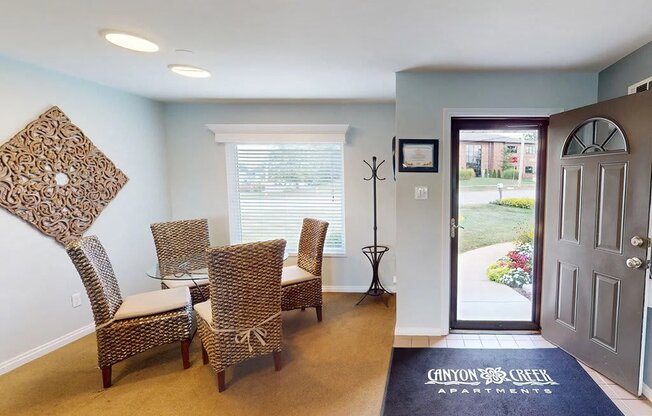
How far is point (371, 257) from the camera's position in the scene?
380 cm

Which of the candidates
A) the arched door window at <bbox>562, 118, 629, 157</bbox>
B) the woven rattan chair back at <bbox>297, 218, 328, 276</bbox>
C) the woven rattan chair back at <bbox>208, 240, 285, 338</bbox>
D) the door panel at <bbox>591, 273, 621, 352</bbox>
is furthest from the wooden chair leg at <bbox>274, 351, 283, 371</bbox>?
the arched door window at <bbox>562, 118, 629, 157</bbox>

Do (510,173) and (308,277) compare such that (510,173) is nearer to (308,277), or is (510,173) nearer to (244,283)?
(308,277)

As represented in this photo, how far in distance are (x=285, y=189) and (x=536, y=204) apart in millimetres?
2671

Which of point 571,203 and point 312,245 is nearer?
point 571,203

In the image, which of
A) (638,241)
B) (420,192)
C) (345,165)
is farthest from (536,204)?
(345,165)

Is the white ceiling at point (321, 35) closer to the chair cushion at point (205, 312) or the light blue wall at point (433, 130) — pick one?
the light blue wall at point (433, 130)

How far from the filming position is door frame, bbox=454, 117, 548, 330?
2.73m

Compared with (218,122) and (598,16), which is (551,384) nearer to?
(598,16)

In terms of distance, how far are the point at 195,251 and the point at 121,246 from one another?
2.55 feet

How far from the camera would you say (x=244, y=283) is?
2.04m

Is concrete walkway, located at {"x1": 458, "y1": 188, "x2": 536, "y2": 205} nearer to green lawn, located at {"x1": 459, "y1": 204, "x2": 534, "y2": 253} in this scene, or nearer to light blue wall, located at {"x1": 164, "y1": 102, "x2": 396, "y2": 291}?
green lawn, located at {"x1": 459, "y1": 204, "x2": 534, "y2": 253}

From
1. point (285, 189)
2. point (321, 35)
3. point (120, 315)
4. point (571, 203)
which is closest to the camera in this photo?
point (321, 35)

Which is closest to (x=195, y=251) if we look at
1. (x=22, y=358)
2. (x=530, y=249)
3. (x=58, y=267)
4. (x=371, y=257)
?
(x=58, y=267)

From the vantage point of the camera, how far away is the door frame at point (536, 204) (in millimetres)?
2732
